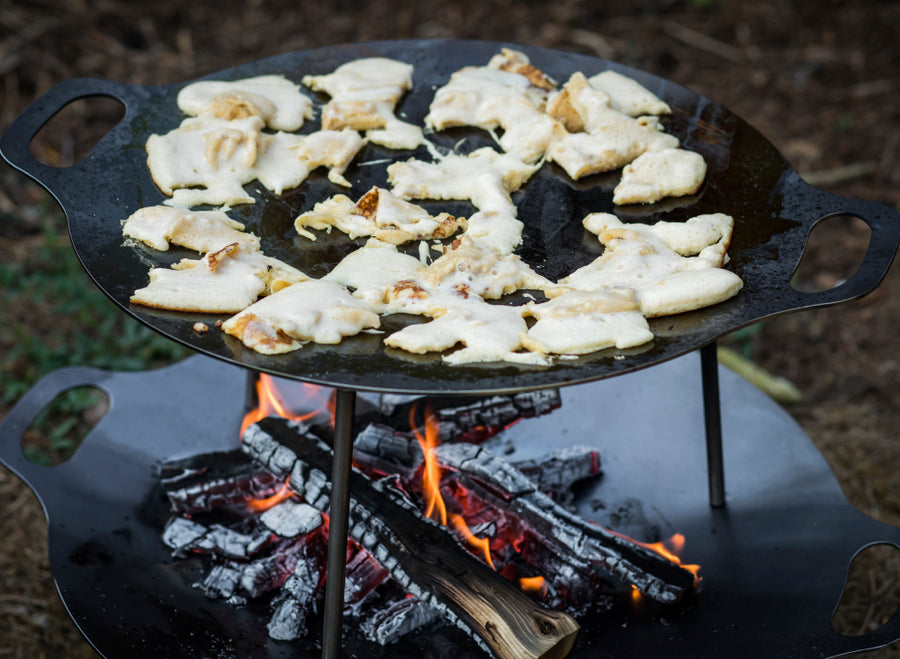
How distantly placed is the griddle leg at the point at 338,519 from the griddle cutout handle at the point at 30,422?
112 centimetres

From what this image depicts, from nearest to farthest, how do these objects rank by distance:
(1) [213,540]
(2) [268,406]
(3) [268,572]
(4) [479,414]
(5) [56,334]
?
(3) [268,572] < (1) [213,540] < (4) [479,414] < (2) [268,406] < (5) [56,334]

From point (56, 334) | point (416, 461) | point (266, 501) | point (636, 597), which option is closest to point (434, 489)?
point (416, 461)

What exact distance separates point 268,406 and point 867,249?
1.89 metres

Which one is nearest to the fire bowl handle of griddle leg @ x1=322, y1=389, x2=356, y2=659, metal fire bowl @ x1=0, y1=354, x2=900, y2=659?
metal fire bowl @ x1=0, y1=354, x2=900, y2=659

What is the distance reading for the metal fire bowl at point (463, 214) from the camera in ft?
5.33

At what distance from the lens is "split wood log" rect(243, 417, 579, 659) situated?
6.26ft

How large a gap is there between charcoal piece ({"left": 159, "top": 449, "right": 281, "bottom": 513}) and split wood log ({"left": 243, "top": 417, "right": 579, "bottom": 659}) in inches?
7.0

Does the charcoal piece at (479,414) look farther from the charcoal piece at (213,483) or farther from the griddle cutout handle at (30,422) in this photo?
the griddle cutout handle at (30,422)

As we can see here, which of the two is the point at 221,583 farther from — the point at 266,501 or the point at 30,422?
the point at 30,422

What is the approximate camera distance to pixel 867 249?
75.0 inches

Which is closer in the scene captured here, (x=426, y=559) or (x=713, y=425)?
(x=426, y=559)

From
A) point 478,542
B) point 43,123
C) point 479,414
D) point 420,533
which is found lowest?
point 478,542

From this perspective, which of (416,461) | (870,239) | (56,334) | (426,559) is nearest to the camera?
(870,239)

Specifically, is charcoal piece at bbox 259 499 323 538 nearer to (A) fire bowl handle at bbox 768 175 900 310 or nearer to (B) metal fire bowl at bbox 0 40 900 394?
(B) metal fire bowl at bbox 0 40 900 394
